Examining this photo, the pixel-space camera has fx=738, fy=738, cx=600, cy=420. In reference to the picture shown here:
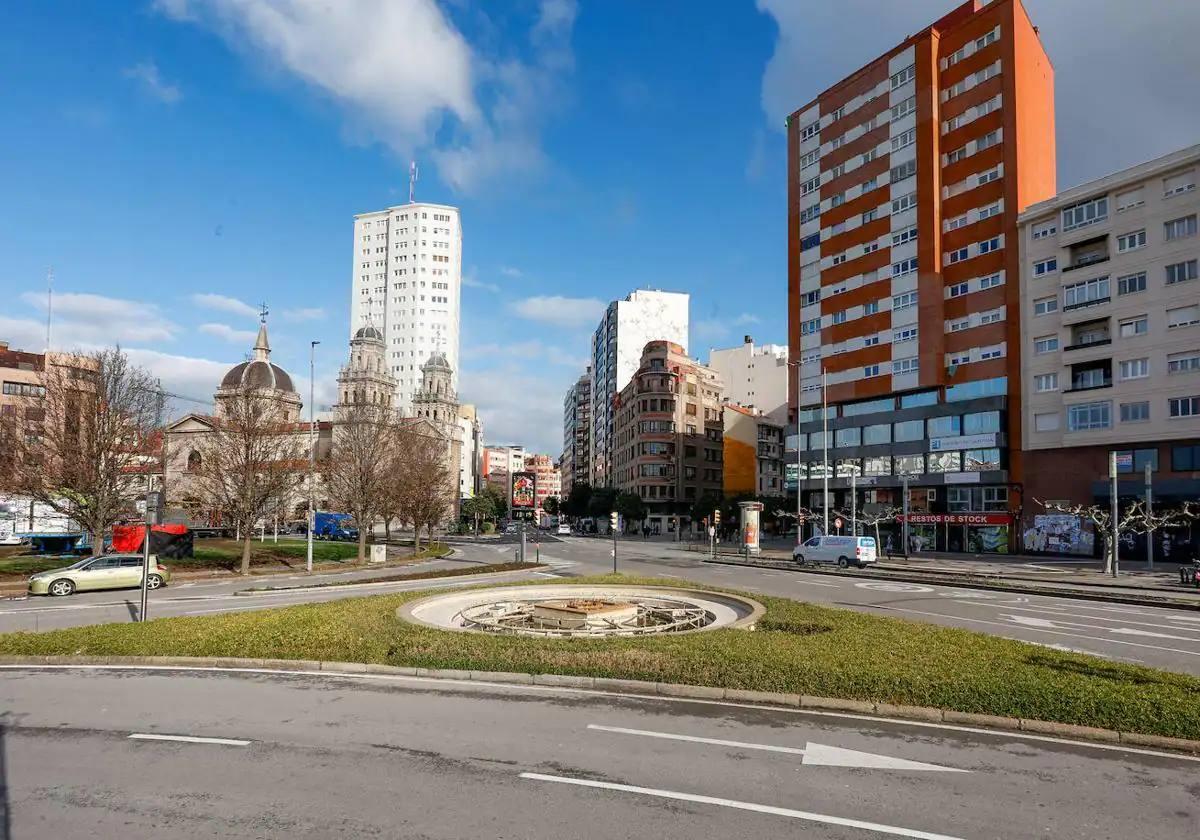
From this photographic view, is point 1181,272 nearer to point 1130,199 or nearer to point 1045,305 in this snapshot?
point 1130,199

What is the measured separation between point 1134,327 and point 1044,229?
385 inches

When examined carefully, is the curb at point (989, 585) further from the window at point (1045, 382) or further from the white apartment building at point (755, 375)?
the white apartment building at point (755, 375)

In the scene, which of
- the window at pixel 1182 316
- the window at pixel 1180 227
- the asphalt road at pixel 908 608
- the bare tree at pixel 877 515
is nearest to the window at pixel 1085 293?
the window at pixel 1182 316

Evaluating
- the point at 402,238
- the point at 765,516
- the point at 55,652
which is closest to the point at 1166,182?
the point at 765,516

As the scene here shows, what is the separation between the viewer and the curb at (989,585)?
76.8ft

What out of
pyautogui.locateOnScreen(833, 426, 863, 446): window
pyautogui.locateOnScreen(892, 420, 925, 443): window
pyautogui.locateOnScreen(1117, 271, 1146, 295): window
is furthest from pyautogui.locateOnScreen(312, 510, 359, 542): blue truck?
pyautogui.locateOnScreen(1117, 271, 1146, 295): window

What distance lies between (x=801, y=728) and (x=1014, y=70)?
61.1 metres

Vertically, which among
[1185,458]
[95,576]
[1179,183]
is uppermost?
[1179,183]

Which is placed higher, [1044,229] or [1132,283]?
[1044,229]

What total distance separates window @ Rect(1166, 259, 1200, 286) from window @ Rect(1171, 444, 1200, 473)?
396 inches

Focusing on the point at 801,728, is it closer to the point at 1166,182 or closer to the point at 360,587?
the point at 360,587

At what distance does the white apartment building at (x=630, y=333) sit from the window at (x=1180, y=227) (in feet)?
298

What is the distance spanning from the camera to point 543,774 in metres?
7.54

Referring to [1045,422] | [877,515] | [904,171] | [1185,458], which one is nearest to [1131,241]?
[1045,422]
